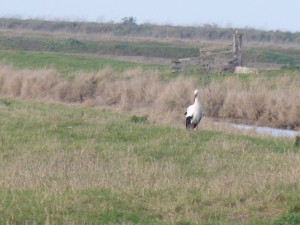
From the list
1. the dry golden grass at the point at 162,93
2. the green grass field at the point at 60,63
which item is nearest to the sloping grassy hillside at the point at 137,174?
the dry golden grass at the point at 162,93

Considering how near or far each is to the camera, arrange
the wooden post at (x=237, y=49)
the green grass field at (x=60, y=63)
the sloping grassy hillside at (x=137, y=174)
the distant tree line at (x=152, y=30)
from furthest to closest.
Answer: the distant tree line at (x=152, y=30) → the green grass field at (x=60, y=63) → the wooden post at (x=237, y=49) → the sloping grassy hillside at (x=137, y=174)

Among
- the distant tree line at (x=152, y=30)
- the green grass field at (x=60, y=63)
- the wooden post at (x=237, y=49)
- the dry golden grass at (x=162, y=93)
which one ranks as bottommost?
the distant tree line at (x=152, y=30)

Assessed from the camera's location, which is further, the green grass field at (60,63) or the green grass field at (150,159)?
the green grass field at (60,63)

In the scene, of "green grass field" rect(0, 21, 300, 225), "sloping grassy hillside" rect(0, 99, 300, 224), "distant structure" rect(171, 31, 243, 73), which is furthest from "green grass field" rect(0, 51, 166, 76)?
"sloping grassy hillside" rect(0, 99, 300, 224)

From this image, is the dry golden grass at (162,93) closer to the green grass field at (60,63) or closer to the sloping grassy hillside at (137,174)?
the green grass field at (60,63)

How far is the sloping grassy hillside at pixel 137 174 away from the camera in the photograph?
9.54 meters

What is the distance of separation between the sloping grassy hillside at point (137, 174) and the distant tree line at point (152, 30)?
60174mm

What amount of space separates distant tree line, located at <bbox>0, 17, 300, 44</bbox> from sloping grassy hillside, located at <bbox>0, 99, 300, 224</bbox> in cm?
6017

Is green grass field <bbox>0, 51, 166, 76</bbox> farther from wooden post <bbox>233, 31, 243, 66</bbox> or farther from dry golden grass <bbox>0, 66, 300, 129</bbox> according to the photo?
dry golden grass <bbox>0, 66, 300, 129</bbox>

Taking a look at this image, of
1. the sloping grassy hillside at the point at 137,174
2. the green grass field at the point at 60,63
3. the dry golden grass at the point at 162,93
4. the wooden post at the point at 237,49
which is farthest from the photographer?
the green grass field at the point at 60,63

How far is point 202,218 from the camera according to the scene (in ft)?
31.1

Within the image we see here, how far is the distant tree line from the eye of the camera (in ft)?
263

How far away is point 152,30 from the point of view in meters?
86.1

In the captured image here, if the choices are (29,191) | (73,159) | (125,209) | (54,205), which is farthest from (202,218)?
(73,159)
